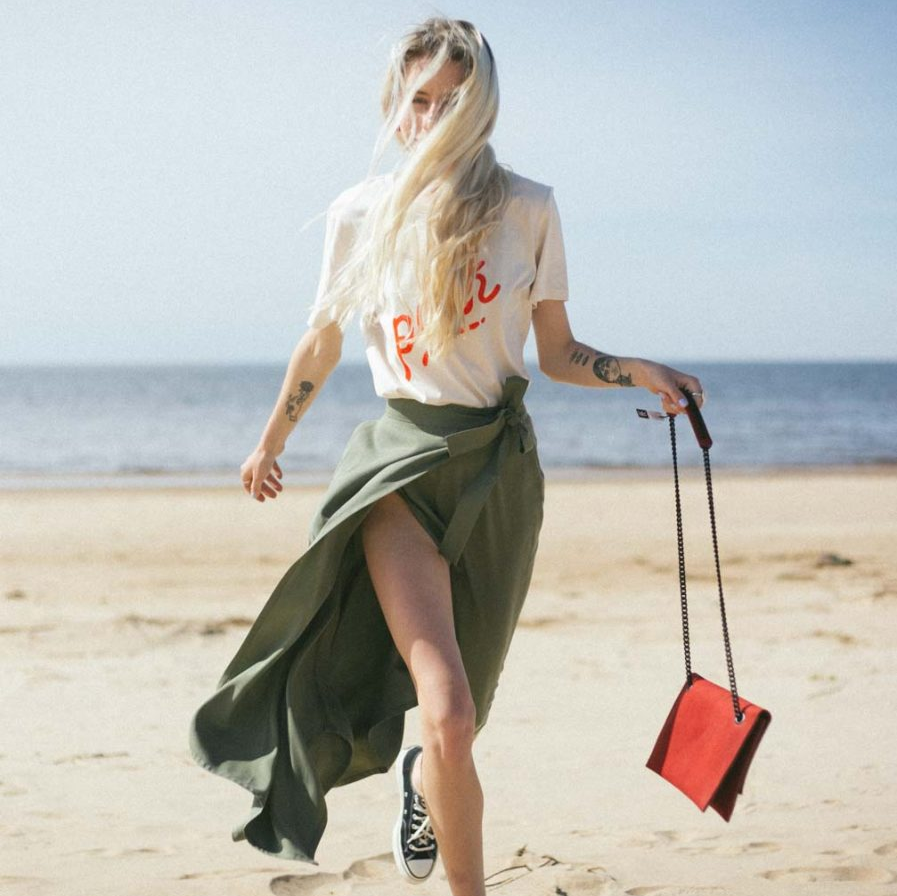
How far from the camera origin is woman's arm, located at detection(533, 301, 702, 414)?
2873 mm

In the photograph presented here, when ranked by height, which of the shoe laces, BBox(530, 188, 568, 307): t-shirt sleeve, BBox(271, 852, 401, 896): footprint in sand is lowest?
BBox(271, 852, 401, 896): footprint in sand

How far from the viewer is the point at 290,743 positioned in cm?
302

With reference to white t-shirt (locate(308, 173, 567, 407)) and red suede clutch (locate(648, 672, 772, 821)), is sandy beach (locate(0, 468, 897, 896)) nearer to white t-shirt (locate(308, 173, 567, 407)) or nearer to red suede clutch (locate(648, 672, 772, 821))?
red suede clutch (locate(648, 672, 772, 821))

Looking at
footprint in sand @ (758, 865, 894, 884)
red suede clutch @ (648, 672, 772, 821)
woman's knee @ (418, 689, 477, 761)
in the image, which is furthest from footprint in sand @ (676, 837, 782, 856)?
woman's knee @ (418, 689, 477, 761)

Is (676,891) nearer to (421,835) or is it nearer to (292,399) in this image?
(421,835)

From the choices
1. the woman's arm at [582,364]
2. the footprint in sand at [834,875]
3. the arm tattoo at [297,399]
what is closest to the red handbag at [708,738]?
the woman's arm at [582,364]

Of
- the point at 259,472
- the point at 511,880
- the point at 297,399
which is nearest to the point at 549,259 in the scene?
the point at 297,399

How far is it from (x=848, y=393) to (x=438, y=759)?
2440 inches

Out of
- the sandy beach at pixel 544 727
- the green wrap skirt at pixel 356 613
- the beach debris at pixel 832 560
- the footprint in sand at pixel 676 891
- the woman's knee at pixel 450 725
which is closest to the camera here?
the woman's knee at pixel 450 725

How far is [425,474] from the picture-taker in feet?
9.49

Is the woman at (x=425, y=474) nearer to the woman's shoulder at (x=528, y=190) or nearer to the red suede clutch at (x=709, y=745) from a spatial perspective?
the woman's shoulder at (x=528, y=190)

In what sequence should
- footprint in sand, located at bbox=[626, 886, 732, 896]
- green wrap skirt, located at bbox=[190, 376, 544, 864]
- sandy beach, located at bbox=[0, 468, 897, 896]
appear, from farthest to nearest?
sandy beach, located at bbox=[0, 468, 897, 896]
footprint in sand, located at bbox=[626, 886, 732, 896]
green wrap skirt, located at bbox=[190, 376, 544, 864]

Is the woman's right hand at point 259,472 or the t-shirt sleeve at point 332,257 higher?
the t-shirt sleeve at point 332,257

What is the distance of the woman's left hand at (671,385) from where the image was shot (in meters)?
2.80
